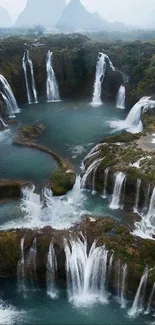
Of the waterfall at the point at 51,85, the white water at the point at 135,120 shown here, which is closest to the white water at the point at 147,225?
the white water at the point at 135,120

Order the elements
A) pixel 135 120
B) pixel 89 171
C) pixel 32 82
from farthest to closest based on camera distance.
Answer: pixel 32 82 → pixel 135 120 → pixel 89 171

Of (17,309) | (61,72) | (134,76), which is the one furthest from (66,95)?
(17,309)

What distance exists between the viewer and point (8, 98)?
168 ft

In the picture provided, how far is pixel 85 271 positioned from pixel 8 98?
33449 millimetres

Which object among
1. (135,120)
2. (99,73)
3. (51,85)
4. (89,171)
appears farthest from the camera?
(99,73)

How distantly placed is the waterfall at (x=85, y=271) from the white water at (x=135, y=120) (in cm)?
2197

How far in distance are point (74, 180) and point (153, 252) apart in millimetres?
Result: 10920

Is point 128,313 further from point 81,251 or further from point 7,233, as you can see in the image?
point 7,233

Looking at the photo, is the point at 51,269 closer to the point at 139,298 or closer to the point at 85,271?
the point at 85,271

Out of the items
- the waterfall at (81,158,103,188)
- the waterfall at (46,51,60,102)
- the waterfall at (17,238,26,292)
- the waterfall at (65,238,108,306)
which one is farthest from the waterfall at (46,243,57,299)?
the waterfall at (46,51,60,102)

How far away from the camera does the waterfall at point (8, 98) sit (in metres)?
49.9

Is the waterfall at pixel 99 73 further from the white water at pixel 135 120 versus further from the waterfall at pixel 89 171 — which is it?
the waterfall at pixel 89 171

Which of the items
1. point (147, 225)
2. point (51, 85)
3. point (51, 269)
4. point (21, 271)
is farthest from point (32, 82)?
point (51, 269)

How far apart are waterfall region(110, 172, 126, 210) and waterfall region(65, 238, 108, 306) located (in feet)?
19.9
